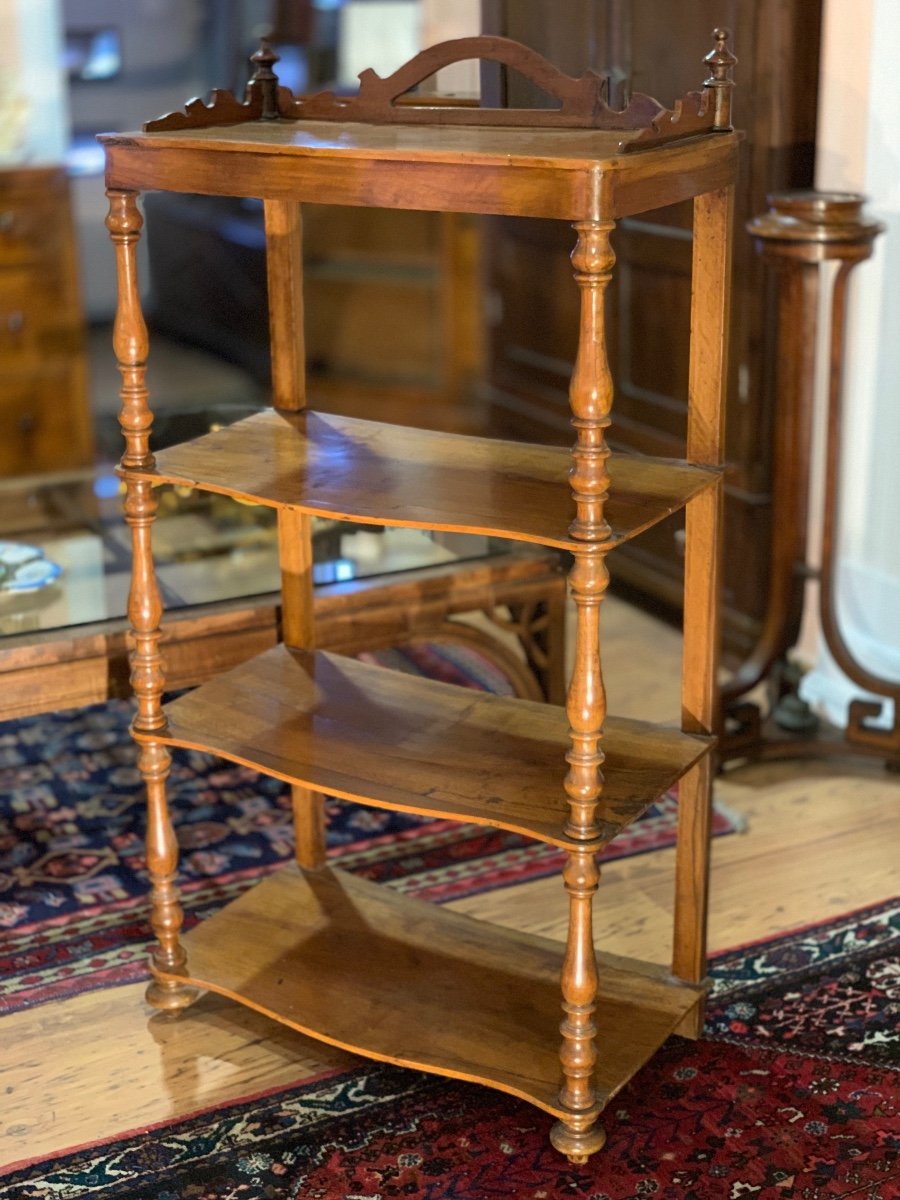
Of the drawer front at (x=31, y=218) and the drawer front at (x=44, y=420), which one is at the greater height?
the drawer front at (x=31, y=218)

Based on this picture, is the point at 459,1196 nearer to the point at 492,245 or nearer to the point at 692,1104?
the point at 692,1104

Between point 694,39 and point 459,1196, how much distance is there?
8.47 ft

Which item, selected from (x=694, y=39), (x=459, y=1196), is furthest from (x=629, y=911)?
(x=694, y=39)

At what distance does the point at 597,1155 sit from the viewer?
236 cm

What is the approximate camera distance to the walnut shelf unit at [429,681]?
2129mm

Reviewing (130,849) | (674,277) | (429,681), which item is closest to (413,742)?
(429,681)

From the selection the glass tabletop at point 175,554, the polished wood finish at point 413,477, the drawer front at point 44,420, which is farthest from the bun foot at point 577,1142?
the drawer front at point 44,420

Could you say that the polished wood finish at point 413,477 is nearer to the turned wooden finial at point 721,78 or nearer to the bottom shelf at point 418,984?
the turned wooden finial at point 721,78

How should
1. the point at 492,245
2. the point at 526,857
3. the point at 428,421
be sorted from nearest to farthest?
1. the point at 526,857
2. the point at 492,245
3. the point at 428,421

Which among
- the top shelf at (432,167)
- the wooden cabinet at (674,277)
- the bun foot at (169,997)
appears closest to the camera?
the top shelf at (432,167)

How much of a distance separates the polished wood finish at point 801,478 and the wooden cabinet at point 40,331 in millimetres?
3037

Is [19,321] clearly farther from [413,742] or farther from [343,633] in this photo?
[413,742]

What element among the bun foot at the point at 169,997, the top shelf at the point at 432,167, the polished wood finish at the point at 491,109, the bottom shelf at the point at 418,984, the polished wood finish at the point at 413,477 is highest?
the polished wood finish at the point at 491,109

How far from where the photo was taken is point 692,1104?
2467mm
